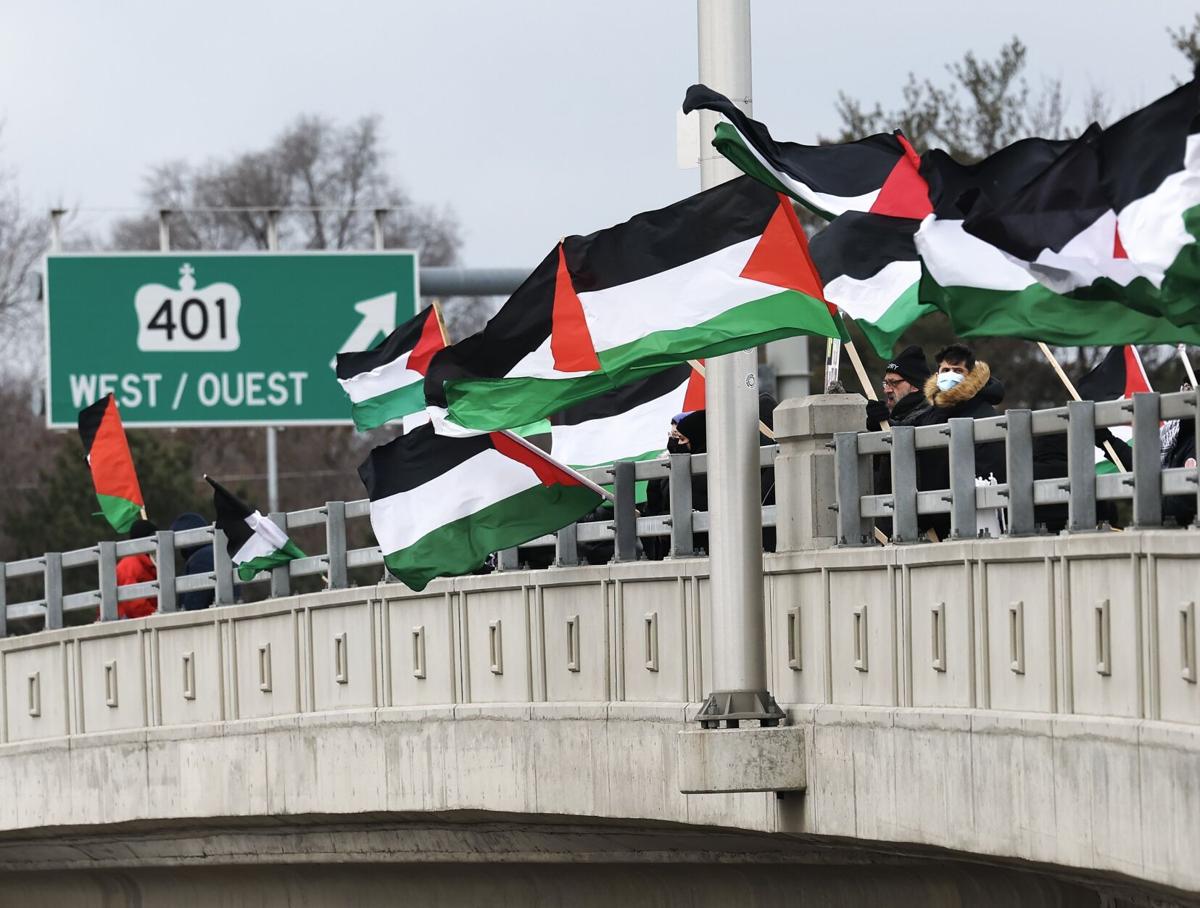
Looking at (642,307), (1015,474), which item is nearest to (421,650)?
(642,307)

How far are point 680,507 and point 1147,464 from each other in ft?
17.4

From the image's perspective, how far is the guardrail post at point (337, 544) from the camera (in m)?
22.2

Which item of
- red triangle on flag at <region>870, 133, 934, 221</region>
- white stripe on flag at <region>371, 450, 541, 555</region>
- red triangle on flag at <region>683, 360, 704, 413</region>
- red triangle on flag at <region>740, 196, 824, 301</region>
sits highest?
red triangle on flag at <region>870, 133, 934, 221</region>

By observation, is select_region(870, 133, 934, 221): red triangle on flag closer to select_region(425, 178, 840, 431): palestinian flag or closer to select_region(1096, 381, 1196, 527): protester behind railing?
select_region(425, 178, 840, 431): palestinian flag

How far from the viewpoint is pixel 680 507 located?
58.1ft

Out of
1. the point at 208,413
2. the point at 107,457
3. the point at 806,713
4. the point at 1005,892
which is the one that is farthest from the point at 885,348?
the point at 208,413

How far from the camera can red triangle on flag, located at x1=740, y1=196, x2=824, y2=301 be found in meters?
15.5

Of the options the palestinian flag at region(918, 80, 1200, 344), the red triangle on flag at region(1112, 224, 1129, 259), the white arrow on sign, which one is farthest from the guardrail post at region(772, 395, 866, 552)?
the white arrow on sign

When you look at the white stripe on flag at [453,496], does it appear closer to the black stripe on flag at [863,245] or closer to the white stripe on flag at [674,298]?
the white stripe on flag at [674,298]

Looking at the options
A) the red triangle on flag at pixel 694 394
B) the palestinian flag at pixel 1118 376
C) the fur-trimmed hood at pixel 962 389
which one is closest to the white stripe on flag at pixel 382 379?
the red triangle on flag at pixel 694 394

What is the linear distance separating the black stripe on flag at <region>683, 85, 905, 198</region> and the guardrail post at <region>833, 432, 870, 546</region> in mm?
1428

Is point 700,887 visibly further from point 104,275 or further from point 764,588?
point 104,275

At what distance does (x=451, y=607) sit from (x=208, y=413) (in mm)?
16806

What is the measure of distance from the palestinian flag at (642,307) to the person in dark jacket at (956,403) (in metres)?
0.60
